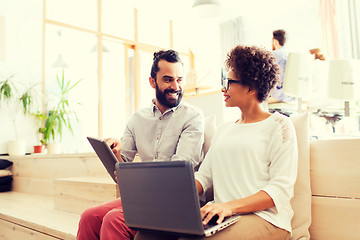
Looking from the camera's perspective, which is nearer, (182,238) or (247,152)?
(182,238)

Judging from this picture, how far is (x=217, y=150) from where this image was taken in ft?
4.09

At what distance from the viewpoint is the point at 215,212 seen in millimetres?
953

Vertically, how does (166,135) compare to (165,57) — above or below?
below

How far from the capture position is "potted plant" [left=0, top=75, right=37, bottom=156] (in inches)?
158

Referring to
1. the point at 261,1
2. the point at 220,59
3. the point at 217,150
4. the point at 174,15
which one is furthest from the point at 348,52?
the point at 217,150

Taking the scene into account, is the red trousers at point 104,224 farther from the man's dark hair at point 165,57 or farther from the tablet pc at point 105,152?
the man's dark hair at point 165,57

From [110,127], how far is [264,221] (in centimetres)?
482

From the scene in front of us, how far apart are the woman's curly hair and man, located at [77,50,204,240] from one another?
36cm

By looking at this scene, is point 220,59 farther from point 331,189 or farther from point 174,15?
point 331,189

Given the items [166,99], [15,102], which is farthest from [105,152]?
[15,102]

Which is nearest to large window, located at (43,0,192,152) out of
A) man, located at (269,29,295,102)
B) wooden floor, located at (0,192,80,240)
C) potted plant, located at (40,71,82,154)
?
potted plant, located at (40,71,82,154)

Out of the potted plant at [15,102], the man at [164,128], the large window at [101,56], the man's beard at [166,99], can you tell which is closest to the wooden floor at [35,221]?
the man at [164,128]

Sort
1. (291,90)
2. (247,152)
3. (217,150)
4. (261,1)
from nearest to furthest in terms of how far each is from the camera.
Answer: (247,152)
(217,150)
(291,90)
(261,1)

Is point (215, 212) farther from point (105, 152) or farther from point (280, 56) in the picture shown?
point (280, 56)
